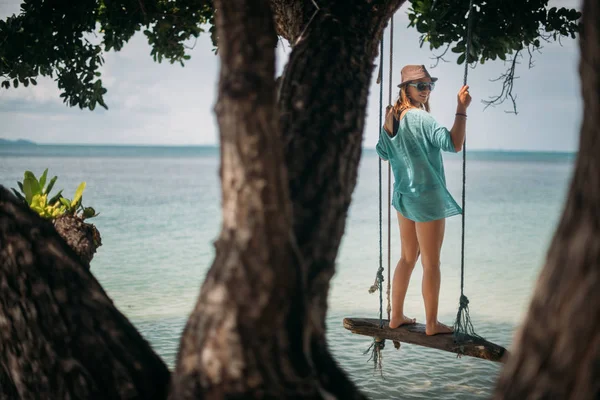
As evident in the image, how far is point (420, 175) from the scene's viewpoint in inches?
144

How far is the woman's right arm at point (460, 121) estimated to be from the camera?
3403 millimetres

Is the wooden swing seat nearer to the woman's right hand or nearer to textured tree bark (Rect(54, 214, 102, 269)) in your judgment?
the woman's right hand

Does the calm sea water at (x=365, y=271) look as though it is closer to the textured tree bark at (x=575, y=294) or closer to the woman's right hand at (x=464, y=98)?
the textured tree bark at (x=575, y=294)

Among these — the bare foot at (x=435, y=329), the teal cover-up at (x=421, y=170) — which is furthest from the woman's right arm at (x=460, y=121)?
the bare foot at (x=435, y=329)

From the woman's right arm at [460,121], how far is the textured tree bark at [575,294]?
1.98 m

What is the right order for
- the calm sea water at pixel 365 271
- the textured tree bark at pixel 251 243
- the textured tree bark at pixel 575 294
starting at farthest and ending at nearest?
the calm sea water at pixel 365 271 < the textured tree bark at pixel 251 243 < the textured tree bark at pixel 575 294

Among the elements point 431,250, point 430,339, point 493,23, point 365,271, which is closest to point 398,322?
point 430,339

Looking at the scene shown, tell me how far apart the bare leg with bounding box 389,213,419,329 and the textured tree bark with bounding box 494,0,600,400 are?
2321 millimetres

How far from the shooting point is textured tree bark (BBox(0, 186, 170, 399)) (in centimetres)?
202

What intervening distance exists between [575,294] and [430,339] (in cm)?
237

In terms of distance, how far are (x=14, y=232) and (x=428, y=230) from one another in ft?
6.85

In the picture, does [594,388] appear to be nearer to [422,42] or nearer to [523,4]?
[523,4]

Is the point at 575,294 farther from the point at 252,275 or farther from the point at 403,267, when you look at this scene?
the point at 403,267

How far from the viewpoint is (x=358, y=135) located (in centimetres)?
208
